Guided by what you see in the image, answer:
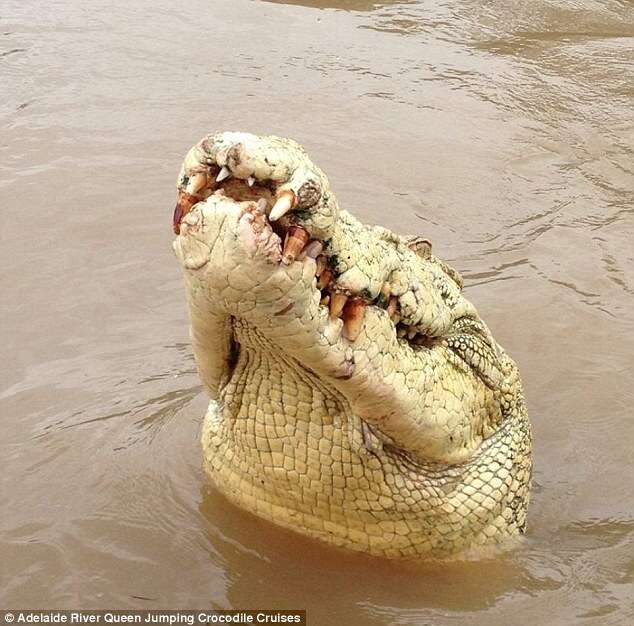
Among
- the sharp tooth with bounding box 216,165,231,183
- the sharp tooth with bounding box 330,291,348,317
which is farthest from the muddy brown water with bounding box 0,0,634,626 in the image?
the sharp tooth with bounding box 216,165,231,183

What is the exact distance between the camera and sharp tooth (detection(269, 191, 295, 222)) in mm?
2148

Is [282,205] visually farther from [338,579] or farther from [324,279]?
[338,579]

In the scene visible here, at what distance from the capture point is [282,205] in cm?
217

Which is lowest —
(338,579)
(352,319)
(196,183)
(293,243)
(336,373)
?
(338,579)

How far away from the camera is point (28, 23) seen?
27.6ft

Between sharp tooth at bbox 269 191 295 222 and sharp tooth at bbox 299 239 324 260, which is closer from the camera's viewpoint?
sharp tooth at bbox 269 191 295 222

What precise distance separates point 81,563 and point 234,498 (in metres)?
0.50

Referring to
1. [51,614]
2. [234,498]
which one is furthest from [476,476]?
[51,614]

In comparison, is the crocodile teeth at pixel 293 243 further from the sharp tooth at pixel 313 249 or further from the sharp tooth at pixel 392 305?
the sharp tooth at pixel 392 305

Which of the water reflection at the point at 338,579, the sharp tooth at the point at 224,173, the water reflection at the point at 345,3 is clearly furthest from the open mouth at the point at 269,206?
the water reflection at the point at 345,3

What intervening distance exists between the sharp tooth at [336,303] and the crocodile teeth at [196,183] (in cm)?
41

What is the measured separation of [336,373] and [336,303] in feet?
0.57

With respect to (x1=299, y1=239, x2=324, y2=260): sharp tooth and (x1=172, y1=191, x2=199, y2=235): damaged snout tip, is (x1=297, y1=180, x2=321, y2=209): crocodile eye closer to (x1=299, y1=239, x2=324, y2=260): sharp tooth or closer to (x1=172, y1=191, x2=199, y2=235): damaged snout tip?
(x1=299, y1=239, x2=324, y2=260): sharp tooth

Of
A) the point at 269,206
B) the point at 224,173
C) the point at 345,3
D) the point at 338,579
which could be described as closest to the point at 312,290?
the point at 269,206
